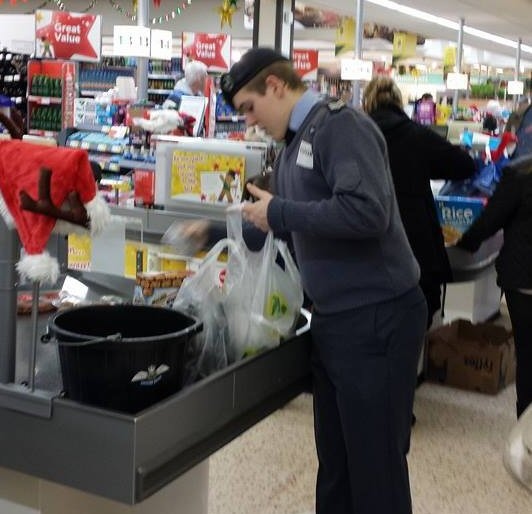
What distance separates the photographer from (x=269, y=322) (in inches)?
83.4

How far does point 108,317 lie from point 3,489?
0.50 metres

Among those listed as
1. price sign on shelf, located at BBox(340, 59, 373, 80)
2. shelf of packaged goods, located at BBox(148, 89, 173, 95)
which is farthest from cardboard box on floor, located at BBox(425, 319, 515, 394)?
shelf of packaged goods, located at BBox(148, 89, 173, 95)

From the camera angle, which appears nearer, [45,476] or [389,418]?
[45,476]

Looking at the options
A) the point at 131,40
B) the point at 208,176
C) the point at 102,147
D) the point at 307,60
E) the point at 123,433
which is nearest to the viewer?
the point at 123,433

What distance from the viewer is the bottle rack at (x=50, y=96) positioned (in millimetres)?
9477

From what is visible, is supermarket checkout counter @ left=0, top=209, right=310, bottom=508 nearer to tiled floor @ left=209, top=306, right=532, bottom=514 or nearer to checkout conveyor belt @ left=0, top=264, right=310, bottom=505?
checkout conveyor belt @ left=0, top=264, right=310, bottom=505

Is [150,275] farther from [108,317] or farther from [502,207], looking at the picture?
[502,207]

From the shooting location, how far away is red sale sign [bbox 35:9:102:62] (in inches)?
421

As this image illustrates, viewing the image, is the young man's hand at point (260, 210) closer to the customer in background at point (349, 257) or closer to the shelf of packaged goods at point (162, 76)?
the customer in background at point (349, 257)

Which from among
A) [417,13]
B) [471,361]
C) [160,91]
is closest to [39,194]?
[471,361]

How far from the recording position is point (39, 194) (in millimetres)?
1603

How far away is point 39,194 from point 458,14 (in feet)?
47.3

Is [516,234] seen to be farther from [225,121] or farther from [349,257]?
[225,121]

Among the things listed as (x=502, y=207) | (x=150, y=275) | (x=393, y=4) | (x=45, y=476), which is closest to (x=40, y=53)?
(x=393, y=4)
